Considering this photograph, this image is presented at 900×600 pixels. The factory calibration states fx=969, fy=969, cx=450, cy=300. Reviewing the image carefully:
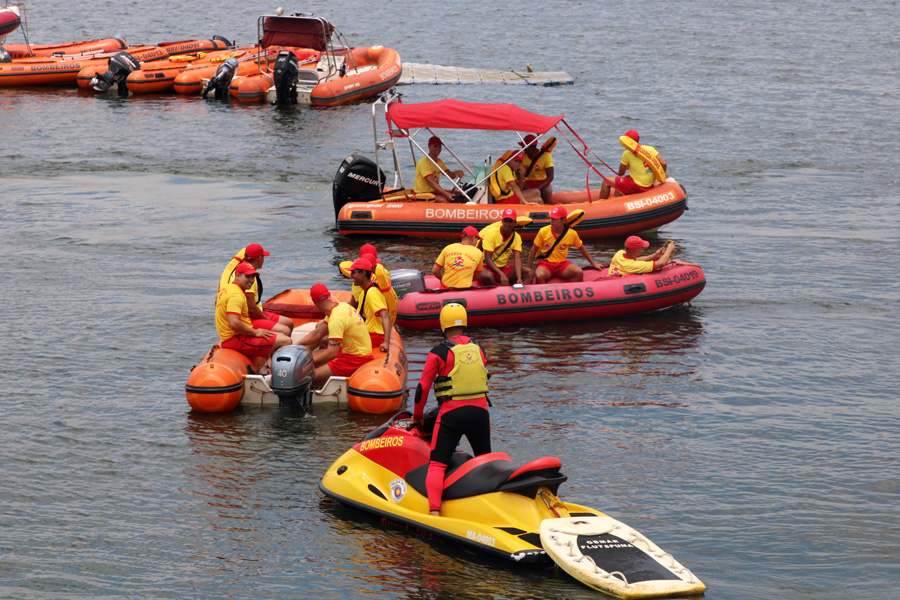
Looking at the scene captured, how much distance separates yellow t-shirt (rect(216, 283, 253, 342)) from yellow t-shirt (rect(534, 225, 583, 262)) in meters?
4.64

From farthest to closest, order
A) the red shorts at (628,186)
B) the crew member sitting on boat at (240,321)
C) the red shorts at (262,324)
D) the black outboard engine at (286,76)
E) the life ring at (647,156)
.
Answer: the black outboard engine at (286,76) < the red shorts at (628,186) < the life ring at (647,156) < the red shorts at (262,324) < the crew member sitting on boat at (240,321)

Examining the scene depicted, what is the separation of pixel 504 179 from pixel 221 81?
15680mm

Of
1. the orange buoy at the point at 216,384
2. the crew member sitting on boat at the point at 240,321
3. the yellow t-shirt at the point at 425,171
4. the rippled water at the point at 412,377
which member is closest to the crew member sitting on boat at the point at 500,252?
the rippled water at the point at 412,377

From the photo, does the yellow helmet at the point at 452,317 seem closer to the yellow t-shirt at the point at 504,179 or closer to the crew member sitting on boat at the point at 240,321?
the crew member sitting on boat at the point at 240,321

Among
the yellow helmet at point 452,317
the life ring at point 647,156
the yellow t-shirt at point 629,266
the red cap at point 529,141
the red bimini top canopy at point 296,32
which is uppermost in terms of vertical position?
the red bimini top canopy at point 296,32

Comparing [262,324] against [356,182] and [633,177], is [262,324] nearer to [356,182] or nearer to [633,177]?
[356,182]

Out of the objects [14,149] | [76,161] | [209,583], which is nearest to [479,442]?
[209,583]

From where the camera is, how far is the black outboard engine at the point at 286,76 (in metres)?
27.7

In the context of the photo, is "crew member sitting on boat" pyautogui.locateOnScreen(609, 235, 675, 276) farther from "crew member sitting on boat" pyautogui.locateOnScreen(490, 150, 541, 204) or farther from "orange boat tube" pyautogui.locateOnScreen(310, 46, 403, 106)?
"orange boat tube" pyautogui.locateOnScreen(310, 46, 403, 106)

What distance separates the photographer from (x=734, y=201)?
20.0 meters

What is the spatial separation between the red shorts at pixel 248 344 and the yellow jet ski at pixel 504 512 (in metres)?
2.49

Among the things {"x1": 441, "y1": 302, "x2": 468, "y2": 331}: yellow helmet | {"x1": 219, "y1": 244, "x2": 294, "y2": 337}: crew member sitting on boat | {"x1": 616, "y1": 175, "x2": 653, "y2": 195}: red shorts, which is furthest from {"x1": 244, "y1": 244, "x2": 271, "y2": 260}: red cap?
{"x1": 616, "y1": 175, "x2": 653, "y2": 195}: red shorts

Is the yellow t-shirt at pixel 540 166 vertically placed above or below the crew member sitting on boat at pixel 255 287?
above

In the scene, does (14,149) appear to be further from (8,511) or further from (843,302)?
(843,302)
